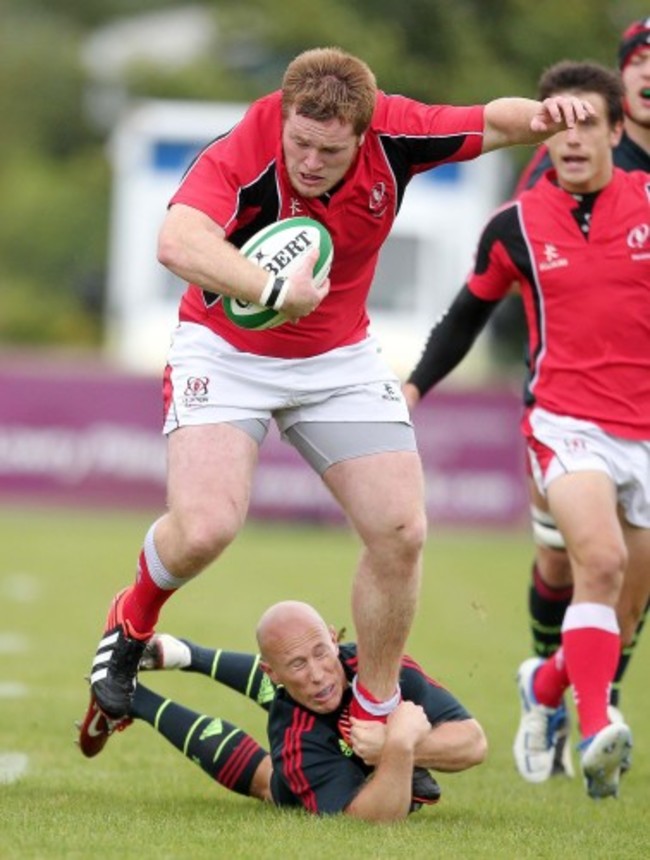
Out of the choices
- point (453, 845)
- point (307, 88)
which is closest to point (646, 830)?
point (453, 845)

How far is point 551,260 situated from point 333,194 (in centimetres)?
129

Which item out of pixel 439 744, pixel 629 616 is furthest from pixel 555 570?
pixel 439 744

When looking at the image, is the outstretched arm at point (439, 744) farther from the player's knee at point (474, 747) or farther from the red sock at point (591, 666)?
the red sock at point (591, 666)

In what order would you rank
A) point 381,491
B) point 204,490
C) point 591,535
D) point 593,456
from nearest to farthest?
point 204,490 → point 381,491 → point 591,535 → point 593,456

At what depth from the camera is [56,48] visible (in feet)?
180

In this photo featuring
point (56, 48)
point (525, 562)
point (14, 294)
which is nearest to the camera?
point (525, 562)

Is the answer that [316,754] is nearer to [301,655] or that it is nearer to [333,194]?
[301,655]

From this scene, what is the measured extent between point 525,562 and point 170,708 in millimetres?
9387

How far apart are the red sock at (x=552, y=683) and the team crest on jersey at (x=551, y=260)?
137 centimetres

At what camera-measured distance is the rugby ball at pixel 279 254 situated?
19.9 feet

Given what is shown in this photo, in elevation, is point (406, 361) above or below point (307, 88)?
below

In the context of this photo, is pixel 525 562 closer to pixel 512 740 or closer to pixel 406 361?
pixel 406 361

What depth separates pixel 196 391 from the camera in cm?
645

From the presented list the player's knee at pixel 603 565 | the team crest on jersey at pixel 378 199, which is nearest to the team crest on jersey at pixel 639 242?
the player's knee at pixel 603 565
